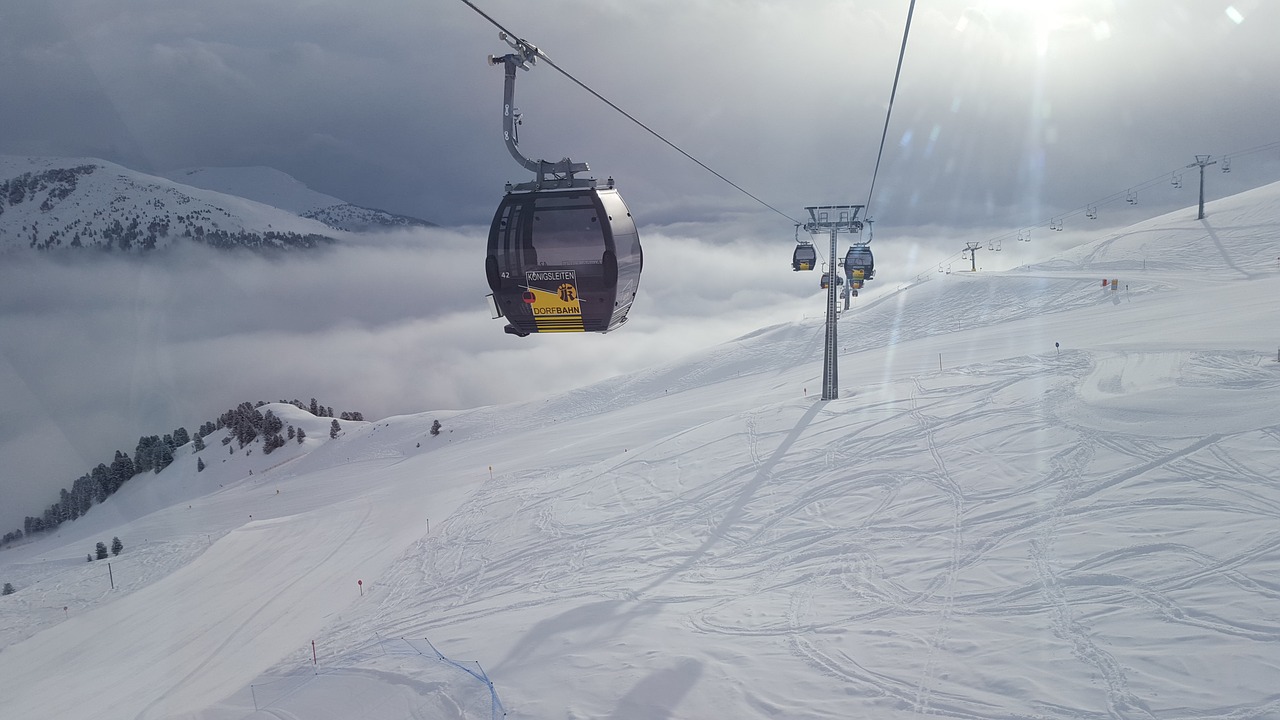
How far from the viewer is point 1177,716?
8.46 m

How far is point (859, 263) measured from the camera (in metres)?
29.3

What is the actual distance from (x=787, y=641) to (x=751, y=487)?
864 centimetres

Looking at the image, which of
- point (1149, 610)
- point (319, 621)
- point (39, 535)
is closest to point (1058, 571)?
point (1149, 610)

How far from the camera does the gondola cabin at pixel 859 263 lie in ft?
95.9

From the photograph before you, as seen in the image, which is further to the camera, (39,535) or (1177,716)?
(39,535)

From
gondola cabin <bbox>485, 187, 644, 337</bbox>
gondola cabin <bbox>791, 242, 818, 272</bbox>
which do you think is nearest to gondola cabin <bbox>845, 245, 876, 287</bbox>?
gondola cabin <bbox>791, 242, 818, 272</bbox>

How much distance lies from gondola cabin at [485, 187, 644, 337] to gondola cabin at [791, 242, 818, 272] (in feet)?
66.8

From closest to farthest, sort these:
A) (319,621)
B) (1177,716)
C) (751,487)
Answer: (1177,716), (319,621), (751,487)

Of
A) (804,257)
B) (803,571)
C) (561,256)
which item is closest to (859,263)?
(804,257)

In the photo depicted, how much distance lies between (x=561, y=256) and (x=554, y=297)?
527mm

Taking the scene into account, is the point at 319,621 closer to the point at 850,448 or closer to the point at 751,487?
the point at 751,487

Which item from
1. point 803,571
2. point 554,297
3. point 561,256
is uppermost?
point 561,256

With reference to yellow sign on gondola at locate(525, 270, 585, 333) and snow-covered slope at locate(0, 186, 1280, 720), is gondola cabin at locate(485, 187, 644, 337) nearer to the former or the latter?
yellow sign on gondola at locate(525, 270, 585, 333)

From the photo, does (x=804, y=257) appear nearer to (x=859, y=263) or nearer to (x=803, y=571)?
(x=859, y=263)
